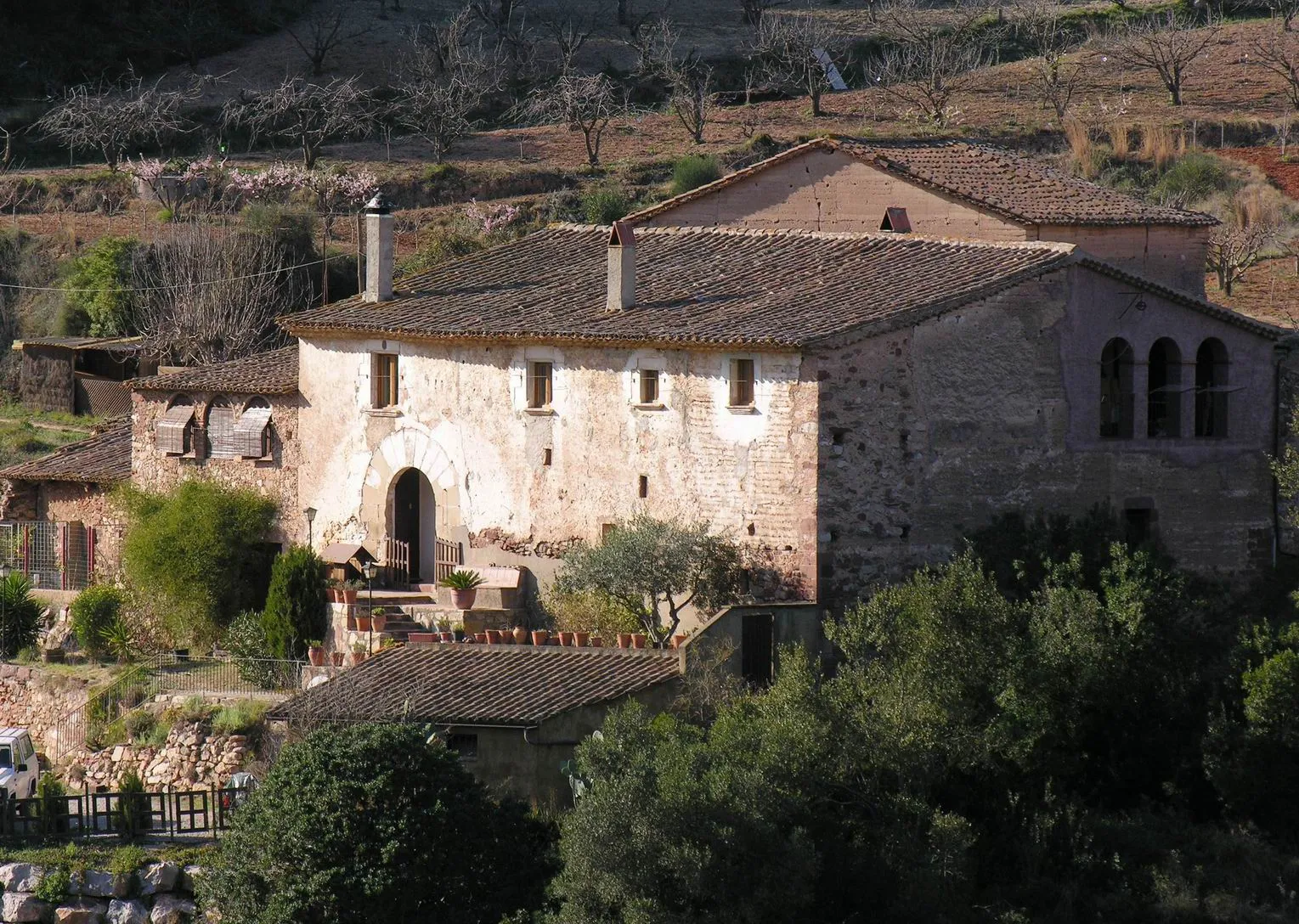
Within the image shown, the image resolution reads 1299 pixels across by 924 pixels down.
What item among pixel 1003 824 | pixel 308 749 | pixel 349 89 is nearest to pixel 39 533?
pixel 308 749

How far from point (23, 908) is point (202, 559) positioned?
358 inches

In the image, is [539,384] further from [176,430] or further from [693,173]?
[693,173]

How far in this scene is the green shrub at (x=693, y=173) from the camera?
187ft

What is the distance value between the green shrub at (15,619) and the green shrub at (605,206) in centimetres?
1781

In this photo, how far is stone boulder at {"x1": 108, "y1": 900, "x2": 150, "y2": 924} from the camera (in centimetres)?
2922

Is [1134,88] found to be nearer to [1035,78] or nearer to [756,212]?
[1035,78]

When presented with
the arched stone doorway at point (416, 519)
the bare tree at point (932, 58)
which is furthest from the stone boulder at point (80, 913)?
the bare tree at point (932, 58)

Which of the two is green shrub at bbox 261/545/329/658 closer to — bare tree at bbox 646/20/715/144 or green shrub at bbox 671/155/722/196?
green shrub at bbox 671/155/722/196

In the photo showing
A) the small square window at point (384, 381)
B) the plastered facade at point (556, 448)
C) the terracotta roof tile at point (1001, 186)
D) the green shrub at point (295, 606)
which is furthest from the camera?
the terracotta roof tile at point (1001, 186)

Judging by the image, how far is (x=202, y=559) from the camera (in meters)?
37.6

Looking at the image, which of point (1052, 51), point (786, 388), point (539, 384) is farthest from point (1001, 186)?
point (1052, 51)

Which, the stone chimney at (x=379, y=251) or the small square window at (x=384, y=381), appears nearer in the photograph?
the small square window at (x=384, y=381)

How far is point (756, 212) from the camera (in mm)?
41438

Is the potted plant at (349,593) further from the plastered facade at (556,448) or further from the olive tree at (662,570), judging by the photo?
the olive tree at (662,570)
